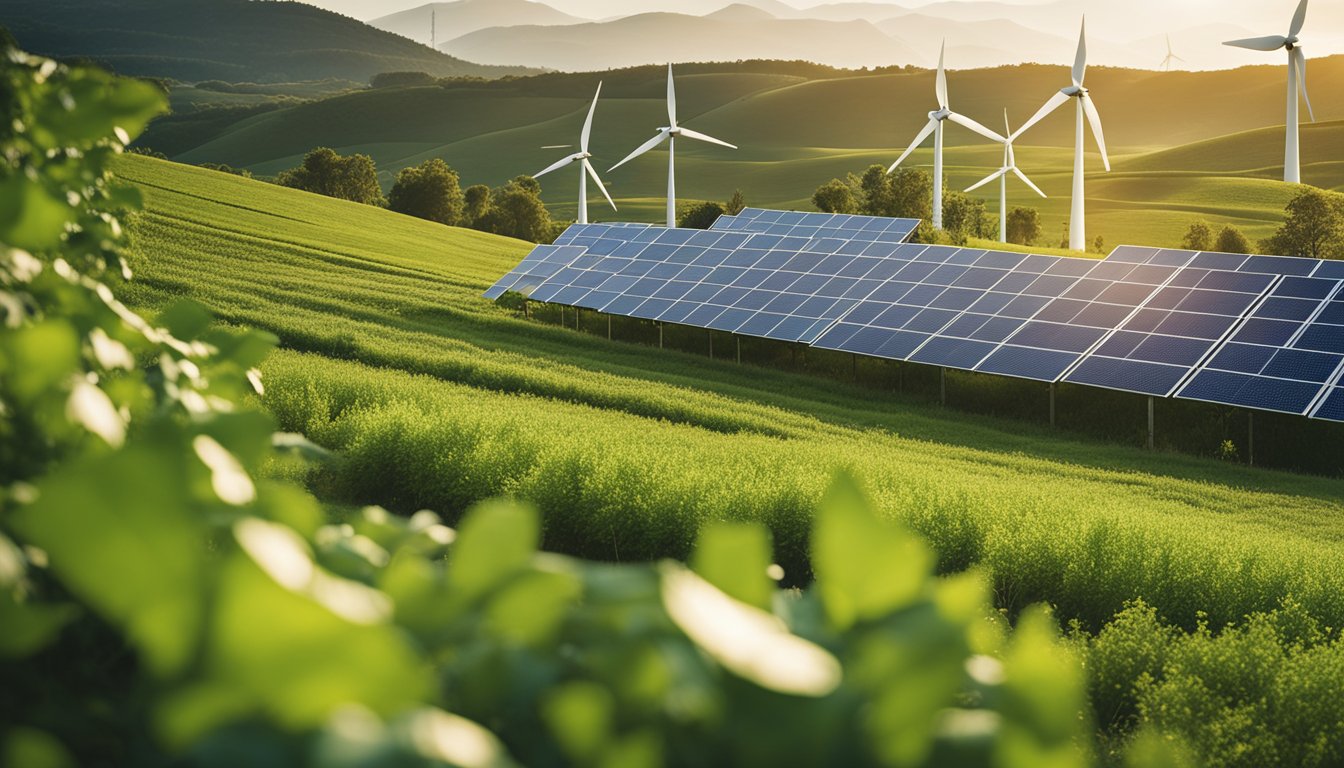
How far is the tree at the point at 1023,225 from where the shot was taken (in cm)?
8825

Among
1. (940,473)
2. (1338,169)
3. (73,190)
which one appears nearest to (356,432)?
(940,473)

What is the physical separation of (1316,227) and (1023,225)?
26.3 metres

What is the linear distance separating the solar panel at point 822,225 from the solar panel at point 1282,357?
17.9 meters

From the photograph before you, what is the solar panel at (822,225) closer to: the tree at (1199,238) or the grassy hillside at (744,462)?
the grassy hillside at (744,462)

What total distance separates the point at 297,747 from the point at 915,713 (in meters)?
0.70

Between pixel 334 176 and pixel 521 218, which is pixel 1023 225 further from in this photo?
pixel 334 176

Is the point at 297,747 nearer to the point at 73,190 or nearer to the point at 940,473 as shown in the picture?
the point at 73,190

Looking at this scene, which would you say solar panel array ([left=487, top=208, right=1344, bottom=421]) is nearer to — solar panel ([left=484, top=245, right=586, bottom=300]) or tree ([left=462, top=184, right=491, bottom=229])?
solar panel ([left=484, top=245, right=586, bottom=300])

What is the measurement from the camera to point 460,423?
51.6 ft

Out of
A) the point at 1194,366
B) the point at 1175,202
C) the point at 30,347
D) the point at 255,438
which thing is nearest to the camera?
the point at 30,347

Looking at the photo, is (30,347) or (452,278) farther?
(452,278)

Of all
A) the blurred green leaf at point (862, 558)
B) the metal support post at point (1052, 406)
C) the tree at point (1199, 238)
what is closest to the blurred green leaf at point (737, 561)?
the blurred green leaf at point (862, 558)

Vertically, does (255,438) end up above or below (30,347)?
below

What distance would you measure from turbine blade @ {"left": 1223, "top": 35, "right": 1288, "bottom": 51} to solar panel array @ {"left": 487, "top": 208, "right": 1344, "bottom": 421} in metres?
42.1
